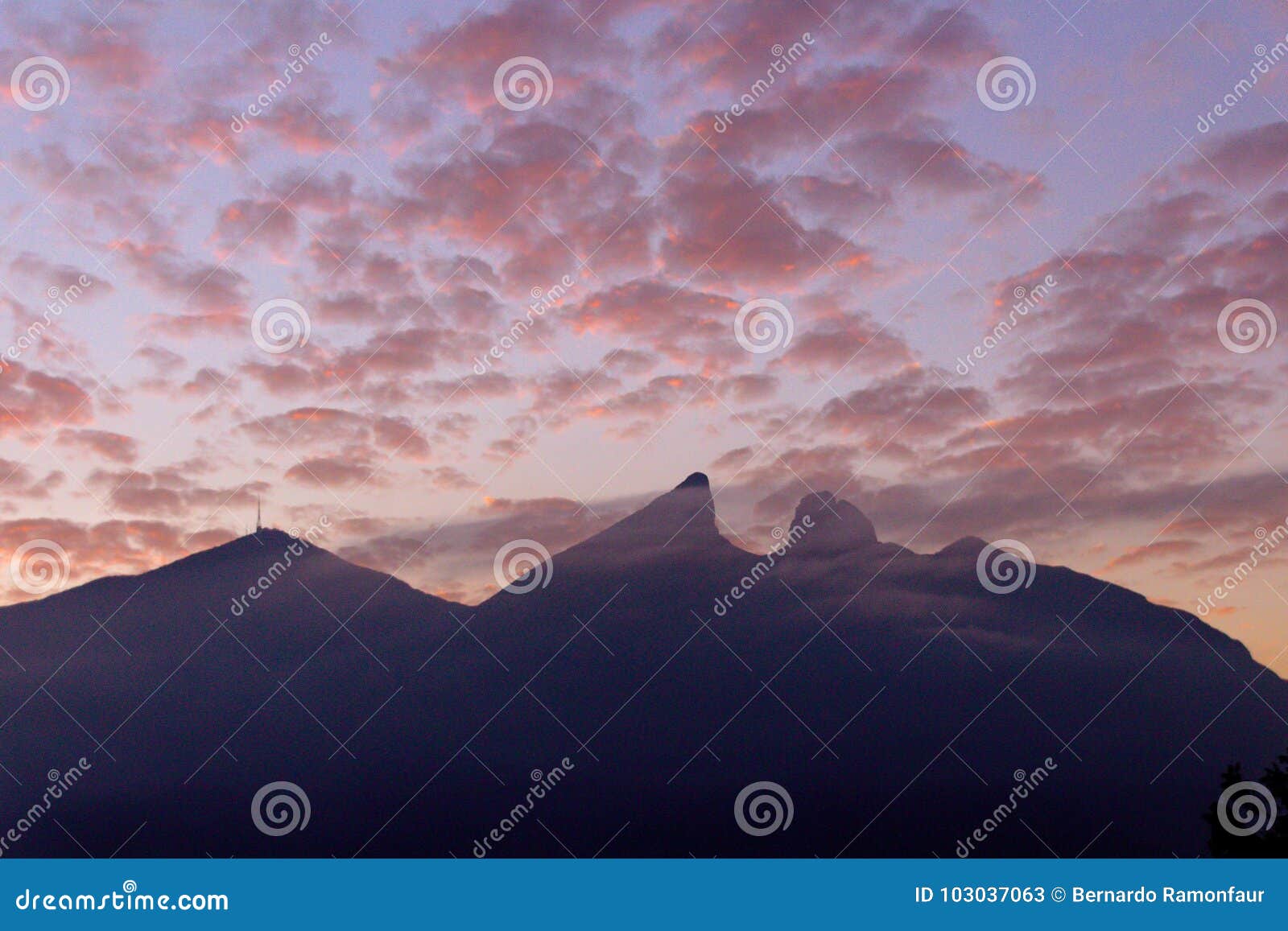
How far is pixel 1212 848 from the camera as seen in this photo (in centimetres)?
5531
